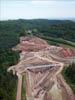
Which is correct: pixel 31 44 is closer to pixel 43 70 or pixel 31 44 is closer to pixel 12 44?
pixel 12 44

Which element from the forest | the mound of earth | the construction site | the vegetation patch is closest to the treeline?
the forest

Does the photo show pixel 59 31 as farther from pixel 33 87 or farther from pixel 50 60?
pixel 33 87

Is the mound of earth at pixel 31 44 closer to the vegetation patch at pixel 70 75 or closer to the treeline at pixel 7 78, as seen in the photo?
the treeline at pixel 7 78

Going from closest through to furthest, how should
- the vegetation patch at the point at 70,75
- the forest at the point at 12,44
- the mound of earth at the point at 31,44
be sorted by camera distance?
the forest at the point at 12,44 → the vegetation patch at the point at 70,75 → the mound of earth at the point at 31,44

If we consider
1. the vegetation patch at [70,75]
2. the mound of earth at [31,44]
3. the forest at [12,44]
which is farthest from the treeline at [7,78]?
the mound of earth at [31,44]

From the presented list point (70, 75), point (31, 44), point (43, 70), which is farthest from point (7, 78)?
point (31, 44)

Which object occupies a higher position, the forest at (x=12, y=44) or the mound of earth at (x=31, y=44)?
the forest at (x=12, y=44)

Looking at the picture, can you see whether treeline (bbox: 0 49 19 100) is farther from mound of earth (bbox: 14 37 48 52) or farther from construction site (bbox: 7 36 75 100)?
mound of earth (bbox: 14 37 48 52)

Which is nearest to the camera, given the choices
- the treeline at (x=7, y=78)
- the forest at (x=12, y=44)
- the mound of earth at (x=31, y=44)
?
the treeline at (x=7, y=78)

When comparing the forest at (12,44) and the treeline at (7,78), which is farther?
the forest at (12,44)
